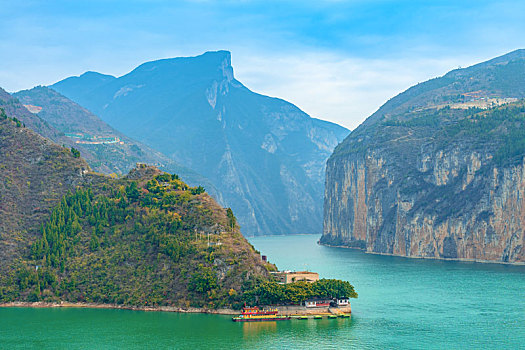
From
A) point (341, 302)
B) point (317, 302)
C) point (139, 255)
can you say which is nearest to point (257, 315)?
point (317, 302)

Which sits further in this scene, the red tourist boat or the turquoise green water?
the red tourist boat

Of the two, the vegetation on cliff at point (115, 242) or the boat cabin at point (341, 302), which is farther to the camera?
the vegetation on cliff at point (115, 242)

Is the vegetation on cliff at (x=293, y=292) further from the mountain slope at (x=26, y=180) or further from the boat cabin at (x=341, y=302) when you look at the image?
the mountain slope at (x=26, y=180)

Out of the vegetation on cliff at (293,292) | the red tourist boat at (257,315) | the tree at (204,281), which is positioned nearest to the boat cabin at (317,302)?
the vegetation on cliff at (293,292)

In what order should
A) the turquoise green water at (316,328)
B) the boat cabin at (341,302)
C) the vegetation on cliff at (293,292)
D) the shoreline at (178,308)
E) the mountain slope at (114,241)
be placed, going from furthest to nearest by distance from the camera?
the mountain slope at (114,241) < the boat cabin at (341,302) < the shoreline at (178,308) < the vegetation on cliff at (293,292) < the turquoise green water at (316,328)

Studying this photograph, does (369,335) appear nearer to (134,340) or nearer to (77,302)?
(134,340)

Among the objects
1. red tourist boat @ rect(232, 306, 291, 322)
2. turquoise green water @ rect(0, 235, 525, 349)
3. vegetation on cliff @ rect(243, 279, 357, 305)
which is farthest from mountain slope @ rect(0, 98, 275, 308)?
turquoise green water @ rect(0, 235, 525, 349)

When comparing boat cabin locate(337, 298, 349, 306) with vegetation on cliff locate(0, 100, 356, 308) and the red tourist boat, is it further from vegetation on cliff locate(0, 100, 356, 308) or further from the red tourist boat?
the red tourist boat

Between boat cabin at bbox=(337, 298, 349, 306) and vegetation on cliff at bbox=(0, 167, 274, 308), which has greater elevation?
vegetation on cliff at bbox=(0, 167, 274, 308)
